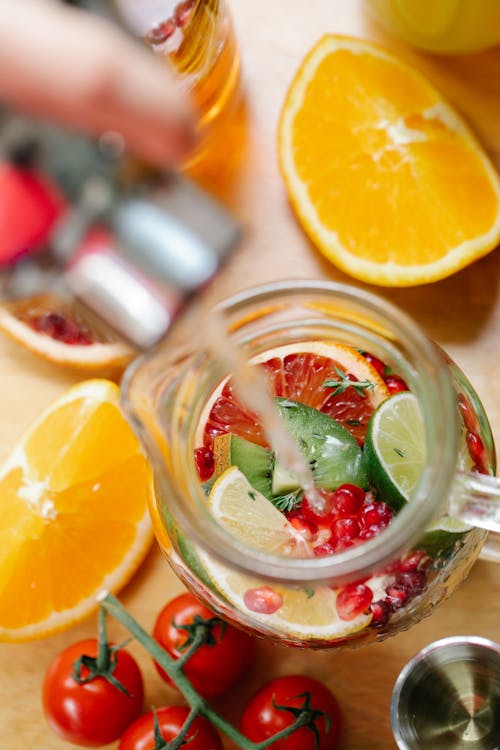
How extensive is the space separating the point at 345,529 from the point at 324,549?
0.02 metres

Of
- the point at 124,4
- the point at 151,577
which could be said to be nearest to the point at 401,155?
the point at 124,4

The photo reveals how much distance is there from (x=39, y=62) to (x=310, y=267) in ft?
1.06

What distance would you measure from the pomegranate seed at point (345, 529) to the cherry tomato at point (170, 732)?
27cm

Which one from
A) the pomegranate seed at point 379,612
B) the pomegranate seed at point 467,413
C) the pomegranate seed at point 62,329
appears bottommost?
the pomegranate seed at point 379,612

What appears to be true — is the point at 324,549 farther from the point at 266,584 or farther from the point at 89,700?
the point at 89,700

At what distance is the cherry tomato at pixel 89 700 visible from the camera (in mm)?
881

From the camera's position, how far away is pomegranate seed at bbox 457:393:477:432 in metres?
0.73

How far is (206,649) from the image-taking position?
34.9 inches

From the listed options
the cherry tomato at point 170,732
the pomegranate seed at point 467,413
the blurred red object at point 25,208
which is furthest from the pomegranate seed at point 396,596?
the blurred red object at point 25,208

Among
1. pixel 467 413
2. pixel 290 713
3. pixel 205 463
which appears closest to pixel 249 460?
pixel 205 463

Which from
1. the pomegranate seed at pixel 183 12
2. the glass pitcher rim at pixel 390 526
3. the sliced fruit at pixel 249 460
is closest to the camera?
the glass pitcher rim at pixel 390 526

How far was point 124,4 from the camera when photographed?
795 millimetres

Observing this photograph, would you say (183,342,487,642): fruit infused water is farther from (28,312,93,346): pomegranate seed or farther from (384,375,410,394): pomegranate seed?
(28,312,93,346): pomegranate seed

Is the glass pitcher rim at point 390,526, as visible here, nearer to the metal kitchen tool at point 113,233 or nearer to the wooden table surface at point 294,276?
the metal kitchen tool at point 113,233
